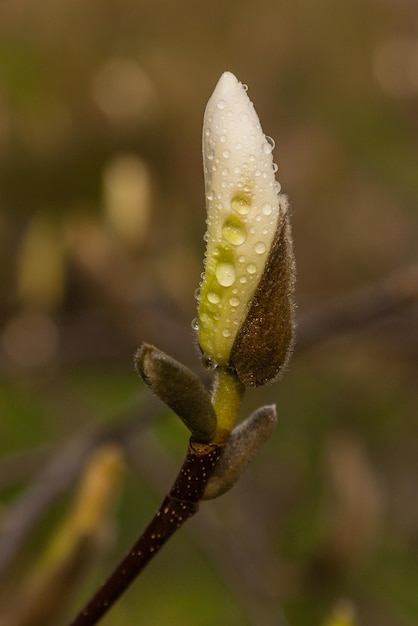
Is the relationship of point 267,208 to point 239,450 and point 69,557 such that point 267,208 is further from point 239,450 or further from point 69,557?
point 69,557

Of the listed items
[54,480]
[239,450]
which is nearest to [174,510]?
[239,450]

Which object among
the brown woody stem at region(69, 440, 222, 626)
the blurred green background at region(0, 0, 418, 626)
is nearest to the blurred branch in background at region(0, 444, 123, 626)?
the blurred green background at region(0, 0, 418, 626)

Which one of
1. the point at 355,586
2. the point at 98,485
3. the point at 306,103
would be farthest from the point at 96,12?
the point at 98,485

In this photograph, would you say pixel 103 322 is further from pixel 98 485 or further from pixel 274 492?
pixel 98 485

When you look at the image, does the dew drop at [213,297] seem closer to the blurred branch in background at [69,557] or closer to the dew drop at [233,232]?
the dew drop at [233,232]

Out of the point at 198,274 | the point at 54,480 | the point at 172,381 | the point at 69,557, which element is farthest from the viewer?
the point at 198,274

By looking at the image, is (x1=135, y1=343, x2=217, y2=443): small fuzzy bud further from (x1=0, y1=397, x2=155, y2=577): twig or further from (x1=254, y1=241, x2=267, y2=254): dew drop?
(x1=0, y1=397, x2=155, y2=577): twig

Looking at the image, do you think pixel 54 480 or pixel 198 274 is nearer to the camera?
pixel 54 480
